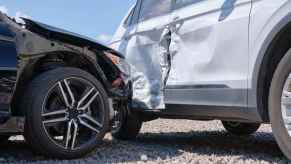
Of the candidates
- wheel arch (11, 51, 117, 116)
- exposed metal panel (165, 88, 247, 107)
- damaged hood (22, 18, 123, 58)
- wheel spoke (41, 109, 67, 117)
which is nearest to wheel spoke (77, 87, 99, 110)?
wheel spoke (41, 109, 67, 117)

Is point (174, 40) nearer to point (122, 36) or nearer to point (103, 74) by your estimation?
point (103, 74)

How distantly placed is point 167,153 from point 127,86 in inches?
34.6

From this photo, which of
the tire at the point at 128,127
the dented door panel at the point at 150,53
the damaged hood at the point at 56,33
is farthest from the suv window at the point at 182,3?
the tire at the point at 128,127

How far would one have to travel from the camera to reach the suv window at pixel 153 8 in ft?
18.4

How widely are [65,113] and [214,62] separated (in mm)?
1385

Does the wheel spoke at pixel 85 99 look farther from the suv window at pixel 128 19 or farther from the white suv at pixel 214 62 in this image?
the suv window at pixel 128 19

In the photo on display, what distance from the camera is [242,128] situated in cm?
684

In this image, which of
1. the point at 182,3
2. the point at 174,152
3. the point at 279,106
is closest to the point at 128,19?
the point at 182,3

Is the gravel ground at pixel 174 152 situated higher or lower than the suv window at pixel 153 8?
lower

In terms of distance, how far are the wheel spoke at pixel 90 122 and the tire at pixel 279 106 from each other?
1584 mm


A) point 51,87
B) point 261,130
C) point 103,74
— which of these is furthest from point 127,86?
point 261,130

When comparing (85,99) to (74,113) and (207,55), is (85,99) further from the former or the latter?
(207,55)

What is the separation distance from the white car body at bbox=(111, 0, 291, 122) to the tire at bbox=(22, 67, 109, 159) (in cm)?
83

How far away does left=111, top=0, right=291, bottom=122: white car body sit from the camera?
13.4 ft
